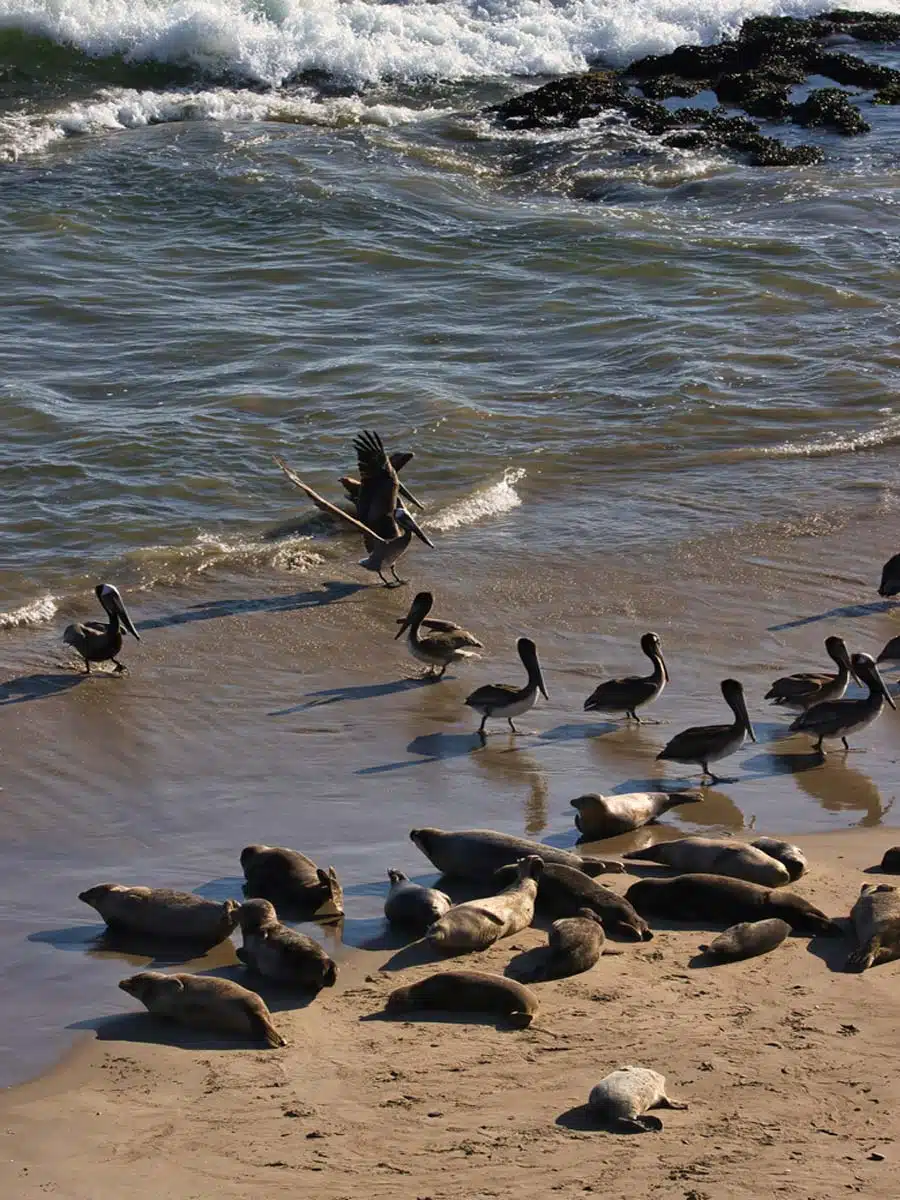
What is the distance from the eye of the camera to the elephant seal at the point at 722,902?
7879mm

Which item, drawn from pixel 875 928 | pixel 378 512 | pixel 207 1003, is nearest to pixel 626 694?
pixel 875 928

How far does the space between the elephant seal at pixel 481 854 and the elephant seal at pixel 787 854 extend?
701 millimetres

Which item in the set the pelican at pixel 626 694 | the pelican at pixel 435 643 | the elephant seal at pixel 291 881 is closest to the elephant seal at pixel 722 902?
the elephant seal at pixel 291 881

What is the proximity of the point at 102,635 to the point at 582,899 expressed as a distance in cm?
484

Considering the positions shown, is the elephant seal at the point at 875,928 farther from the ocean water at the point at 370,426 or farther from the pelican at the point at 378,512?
the pelican at the point at 378,512

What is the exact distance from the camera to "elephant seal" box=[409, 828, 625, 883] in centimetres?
850

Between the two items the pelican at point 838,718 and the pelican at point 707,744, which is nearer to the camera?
the pelican at point 707,744

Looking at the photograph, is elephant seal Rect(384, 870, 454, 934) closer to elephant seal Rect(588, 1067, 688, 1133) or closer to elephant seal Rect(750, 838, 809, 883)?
elephant seal Rect(750, 838, 809, 883)

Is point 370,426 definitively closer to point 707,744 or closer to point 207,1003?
point 707,744

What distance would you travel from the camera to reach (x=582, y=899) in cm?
795

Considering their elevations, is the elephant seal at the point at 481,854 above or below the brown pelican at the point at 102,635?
below

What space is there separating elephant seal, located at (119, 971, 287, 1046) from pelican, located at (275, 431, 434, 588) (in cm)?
675


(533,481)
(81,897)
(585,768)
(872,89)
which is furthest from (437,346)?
(872,89)

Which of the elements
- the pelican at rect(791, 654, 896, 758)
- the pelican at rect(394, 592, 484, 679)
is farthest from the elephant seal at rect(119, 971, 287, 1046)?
the pelican at rect(394, 592, 484, 679)
